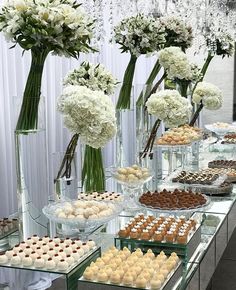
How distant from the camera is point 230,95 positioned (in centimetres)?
734

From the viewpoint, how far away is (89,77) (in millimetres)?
2527

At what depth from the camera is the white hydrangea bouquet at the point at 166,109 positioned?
2.88 metres

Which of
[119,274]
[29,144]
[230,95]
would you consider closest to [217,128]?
[230,95]

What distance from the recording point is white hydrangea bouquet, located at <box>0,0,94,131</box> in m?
1.87

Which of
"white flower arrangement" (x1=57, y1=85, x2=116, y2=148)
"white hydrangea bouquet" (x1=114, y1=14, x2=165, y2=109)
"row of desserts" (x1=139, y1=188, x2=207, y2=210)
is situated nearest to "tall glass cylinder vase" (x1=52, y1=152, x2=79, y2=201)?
"white flower arrangement" (x1=57, y1=85, x2=116, y2=148)

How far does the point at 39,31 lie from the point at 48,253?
2.57ft

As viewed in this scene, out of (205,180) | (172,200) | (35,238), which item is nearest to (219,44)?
(205,180)

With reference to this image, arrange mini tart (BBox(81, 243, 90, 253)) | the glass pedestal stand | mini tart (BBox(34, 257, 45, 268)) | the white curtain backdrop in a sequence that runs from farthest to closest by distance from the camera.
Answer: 1. the white curtain backdrop
2. the glass pedestal stand
3. mini tart (BBox(81, 243, 90, 253))
4. mini tart (BBox(34, 257, 45, 268))

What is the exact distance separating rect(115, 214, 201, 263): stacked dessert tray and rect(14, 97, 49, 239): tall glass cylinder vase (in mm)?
348

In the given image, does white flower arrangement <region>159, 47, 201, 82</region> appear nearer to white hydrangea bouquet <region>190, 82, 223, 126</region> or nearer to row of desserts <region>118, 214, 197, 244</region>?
white hydrangea bouquet <region>190, 82, 223, 126</region>

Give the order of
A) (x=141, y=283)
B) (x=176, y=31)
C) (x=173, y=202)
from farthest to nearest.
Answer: (x=176, y=31)
(x=173, y=202)
(x=141, y=283)

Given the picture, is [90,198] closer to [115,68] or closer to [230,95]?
[115,68]

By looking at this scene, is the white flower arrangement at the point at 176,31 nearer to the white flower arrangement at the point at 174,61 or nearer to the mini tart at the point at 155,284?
the white flower arrangement at the point at 174,61

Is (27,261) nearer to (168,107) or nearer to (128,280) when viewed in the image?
(128,280)
